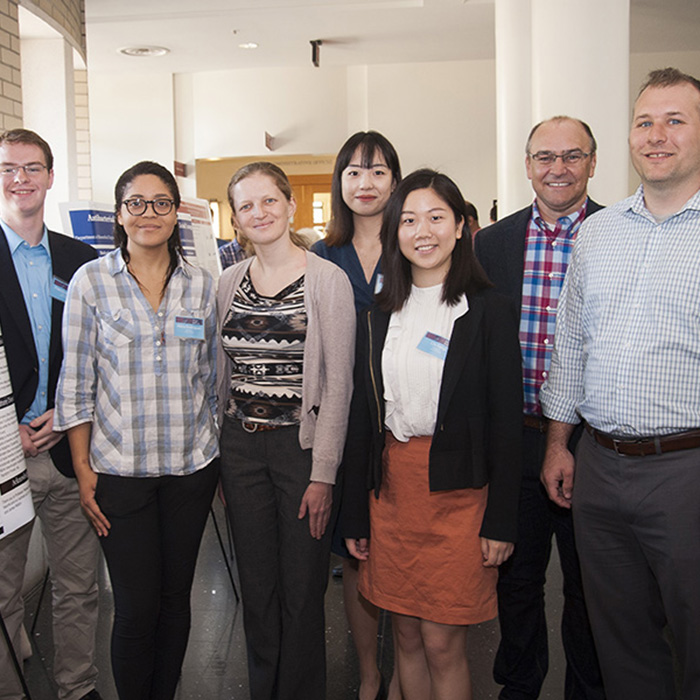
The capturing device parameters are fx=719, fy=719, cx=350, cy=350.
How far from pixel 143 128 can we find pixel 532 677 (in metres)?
10.8

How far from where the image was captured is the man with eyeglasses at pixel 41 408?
2.37 metres

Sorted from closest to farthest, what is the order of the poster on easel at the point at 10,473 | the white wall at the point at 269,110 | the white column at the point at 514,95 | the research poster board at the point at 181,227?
the poster on easel at the point at 10,473
the research poster board at the point at 181,227
the white column at the point at 514,95
the white wall at the point at 269,110

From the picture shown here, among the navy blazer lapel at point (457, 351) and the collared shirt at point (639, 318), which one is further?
the navy blazer lapel at point (457, 351)

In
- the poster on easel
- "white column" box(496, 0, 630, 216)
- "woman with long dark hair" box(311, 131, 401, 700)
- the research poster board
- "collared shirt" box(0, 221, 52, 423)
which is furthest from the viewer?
"white column" box(496, 0, 630, 216)

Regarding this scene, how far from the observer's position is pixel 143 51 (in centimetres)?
968

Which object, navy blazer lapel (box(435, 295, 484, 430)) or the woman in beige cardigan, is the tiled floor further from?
navy blazer lapel (box(435, 295, 484, 430))

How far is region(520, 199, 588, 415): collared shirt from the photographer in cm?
235

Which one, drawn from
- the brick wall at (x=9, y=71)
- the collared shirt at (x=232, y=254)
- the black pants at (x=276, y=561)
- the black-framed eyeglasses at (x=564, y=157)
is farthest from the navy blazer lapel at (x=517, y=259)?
the brick wall at (x=9, y=71)

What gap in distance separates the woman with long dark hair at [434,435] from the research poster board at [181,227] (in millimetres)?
2098

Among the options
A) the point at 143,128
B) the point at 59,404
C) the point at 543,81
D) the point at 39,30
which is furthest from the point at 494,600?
the point at 143,128

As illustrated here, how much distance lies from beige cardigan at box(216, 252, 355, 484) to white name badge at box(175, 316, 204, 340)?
323 millimetres

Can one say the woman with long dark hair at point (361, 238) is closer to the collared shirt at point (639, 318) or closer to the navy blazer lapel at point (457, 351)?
the navy blazer lapel at point (457, 351)

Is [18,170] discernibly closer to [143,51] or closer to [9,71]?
[9,71]

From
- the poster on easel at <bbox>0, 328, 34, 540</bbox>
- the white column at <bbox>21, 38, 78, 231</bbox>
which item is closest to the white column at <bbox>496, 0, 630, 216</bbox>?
the poster on easel at <bbox>0, 328, 34, 540</bbox>
